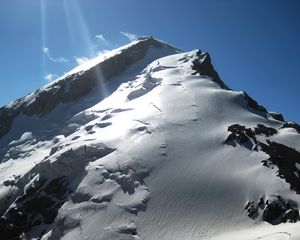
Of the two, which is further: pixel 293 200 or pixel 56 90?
pixel 56 90

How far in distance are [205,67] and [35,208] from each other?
40430 mm

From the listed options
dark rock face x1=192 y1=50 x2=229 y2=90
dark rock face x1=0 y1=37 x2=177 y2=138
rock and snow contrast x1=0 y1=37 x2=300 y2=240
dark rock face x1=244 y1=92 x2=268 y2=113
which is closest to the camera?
rock and snow contrast x1=0 y1=37 x2=300 y2=240

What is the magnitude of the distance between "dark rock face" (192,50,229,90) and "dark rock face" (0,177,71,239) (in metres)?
33.4

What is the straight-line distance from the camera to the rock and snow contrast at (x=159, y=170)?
109 feet

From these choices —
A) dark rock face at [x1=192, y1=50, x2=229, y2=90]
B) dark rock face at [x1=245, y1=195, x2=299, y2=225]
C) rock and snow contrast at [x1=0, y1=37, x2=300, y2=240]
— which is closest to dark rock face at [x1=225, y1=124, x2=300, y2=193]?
rock and snow contrast at [x1=0, y1=37, x2=300, y2=240]

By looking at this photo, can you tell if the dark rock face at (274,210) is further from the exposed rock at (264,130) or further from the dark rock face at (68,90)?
the dark rock face at (68,90)

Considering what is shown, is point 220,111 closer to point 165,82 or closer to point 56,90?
point 165,82

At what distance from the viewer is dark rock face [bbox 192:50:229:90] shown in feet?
229

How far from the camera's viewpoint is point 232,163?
39625mm

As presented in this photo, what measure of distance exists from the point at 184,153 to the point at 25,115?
4321 cm

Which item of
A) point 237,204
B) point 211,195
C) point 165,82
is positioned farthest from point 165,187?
point 165,82

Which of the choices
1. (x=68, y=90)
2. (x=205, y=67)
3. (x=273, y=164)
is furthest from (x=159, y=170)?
(x=68, y=90)

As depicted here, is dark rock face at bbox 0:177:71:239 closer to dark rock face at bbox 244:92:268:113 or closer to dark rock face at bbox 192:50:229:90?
dark rock face at bbox 244:92:268:113

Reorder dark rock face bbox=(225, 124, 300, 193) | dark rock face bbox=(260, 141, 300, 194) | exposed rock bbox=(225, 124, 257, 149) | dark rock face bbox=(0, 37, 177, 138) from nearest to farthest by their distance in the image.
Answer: dark rock face bbox=(260, 141, 300, 194) < dark rock face bbox=(225, 124, 300, 193) < exposed rock bbox=(225, 124, 257, 149) < dark rock face bbox=(0, 37, 177, 138)
